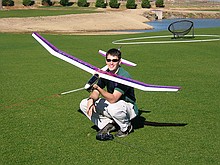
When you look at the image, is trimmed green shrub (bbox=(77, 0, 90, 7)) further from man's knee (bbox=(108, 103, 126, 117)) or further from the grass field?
man's knee (bbox=(108, 103, 126, 117))

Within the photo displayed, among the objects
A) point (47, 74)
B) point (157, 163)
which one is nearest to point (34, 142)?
point (157, 163)

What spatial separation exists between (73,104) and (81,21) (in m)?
37.4

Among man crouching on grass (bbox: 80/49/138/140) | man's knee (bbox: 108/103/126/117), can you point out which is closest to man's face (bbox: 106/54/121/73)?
man crouching on grass (bbox: 80/49/138/140)

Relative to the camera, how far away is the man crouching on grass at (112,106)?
632 cm

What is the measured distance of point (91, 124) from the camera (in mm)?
7262

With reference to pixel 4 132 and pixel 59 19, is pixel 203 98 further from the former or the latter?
pixel 59 19

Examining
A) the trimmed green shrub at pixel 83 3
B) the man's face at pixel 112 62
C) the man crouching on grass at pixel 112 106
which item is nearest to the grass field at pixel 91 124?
the man crouching on grass at pixel 112 106

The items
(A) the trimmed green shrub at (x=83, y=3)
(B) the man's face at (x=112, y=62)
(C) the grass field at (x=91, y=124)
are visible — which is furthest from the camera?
(A) the trimmed green shrub at (x=83, y=3)

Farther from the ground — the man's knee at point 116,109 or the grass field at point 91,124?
the man's knee at point 116,109

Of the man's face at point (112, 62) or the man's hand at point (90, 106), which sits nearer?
the man's face at point (112, 62)

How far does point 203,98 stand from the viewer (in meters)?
9.09

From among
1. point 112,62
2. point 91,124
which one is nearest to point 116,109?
point 112,62

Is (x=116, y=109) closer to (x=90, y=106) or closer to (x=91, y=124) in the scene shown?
(x=90, y=106)

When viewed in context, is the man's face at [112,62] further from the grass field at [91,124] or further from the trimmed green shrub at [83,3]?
the trimmed green shrub at [83,3]
